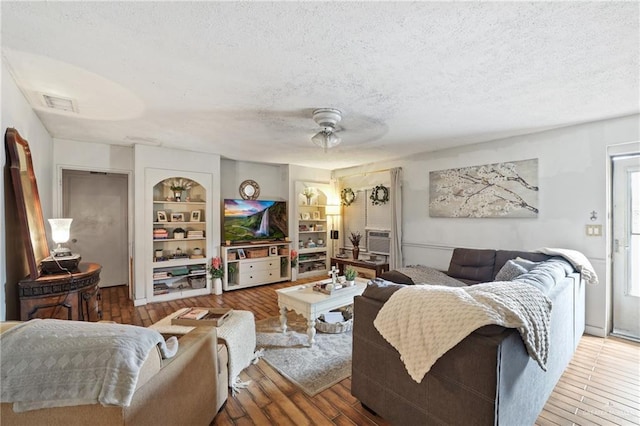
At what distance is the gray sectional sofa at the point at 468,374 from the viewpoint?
51.2 inches

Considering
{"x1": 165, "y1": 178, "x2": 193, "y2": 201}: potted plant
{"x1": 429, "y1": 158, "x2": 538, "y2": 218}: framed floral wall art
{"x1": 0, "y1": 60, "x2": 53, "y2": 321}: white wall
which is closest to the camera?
{"x1": 0, "y1": 60, "x2": 53, "y2": 321}: white wall


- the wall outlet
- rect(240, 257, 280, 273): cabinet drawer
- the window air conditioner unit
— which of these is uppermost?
the wall outlet

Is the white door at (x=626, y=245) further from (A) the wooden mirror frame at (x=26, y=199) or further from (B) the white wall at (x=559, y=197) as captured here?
(A) the wooden mirror frame at (x=26, y=199)

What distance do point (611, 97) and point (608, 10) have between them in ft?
5.16

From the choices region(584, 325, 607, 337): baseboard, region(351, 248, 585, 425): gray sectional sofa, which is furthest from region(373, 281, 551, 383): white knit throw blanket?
region(584, 325, 607, 337): baseboard

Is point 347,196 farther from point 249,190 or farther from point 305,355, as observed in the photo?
point 305,355

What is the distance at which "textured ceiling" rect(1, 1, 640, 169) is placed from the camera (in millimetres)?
1495

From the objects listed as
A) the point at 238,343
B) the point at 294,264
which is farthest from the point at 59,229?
the point at 294,264

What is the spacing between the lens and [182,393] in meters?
1.40

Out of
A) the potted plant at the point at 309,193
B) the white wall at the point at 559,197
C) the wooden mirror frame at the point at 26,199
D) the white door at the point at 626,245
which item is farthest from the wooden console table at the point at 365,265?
the wooden mirror frame at the point at 26,199

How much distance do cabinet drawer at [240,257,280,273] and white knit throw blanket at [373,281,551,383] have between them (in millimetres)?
3886

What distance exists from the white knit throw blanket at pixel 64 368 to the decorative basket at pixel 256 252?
429 centimetres

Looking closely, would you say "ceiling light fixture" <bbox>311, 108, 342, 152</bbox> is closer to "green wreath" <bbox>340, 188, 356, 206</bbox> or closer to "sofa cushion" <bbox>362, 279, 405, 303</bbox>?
"sofa cushion" <bbox>362, 279, 405, 303</bbox>

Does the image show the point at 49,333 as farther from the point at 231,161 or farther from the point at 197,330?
the point at 231,161
